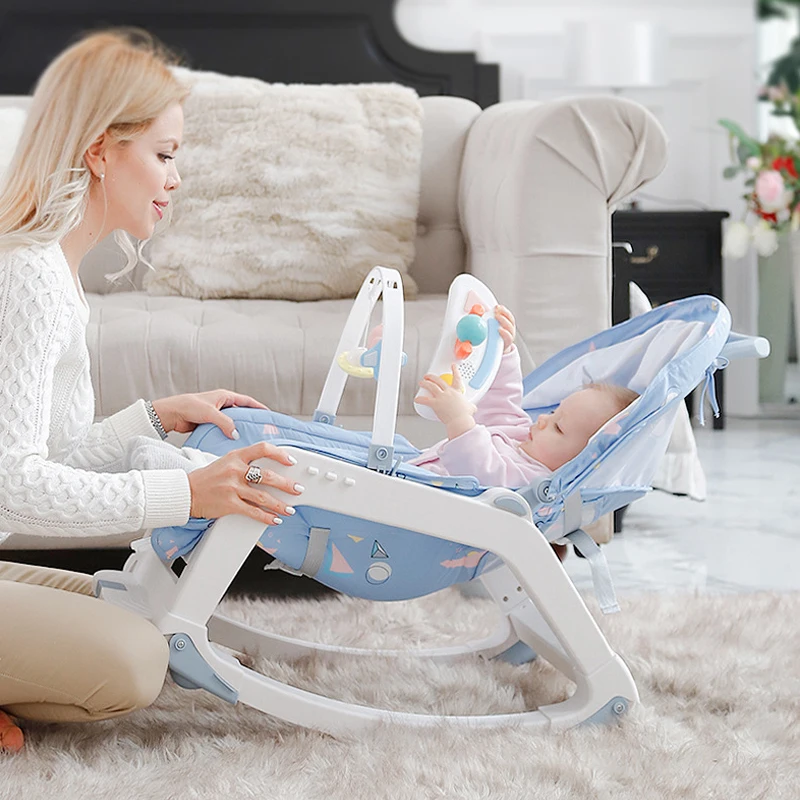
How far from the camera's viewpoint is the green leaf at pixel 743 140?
336 centimetres

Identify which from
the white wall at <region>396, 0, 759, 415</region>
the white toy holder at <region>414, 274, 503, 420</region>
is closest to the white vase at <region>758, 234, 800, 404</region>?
the white wall at <region>396, 0, 759, 415</region>

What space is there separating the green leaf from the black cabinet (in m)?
0.20

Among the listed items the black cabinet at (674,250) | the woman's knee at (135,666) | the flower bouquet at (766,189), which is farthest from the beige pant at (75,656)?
the flower bouquet at (766,189)

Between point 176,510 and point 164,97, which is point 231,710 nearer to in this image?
point 176,510

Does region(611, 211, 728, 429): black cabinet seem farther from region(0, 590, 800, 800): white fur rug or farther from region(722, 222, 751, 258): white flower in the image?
region(0, 590, 800, 800): white fur rug

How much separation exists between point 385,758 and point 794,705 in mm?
494

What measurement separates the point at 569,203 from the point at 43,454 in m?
1.05

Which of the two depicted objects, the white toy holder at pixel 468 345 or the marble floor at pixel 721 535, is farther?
the marble floor at pixel 721 535

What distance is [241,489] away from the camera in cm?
108

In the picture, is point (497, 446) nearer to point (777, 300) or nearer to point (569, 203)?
point (569, 203)

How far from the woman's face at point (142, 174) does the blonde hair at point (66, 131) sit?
0.02 meters

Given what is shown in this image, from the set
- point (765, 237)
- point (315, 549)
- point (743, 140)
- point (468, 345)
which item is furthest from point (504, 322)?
point (743, 140)

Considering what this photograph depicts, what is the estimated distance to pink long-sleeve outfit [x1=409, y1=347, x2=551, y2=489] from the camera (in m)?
1.28

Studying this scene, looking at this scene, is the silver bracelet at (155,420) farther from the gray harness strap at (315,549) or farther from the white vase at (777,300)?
the white vase at (777,300)
